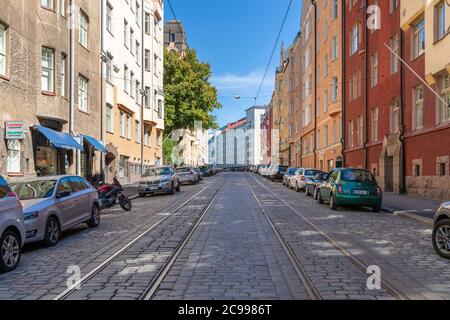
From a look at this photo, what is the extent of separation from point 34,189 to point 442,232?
8.02m

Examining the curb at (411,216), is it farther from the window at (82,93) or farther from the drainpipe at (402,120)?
the window at (82,93)

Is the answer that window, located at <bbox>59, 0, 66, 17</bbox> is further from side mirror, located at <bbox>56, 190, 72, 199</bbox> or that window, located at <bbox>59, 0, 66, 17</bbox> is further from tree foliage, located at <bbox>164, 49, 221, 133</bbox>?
tree foliage, located at <bbox>164, 49, 221, 133</bbox>

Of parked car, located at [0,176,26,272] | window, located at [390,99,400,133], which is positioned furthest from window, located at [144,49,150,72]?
parked car, located at [0,176,26,272]

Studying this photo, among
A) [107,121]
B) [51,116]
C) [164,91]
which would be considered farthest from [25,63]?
[164,91]

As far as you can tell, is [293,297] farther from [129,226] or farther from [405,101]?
[405,101]

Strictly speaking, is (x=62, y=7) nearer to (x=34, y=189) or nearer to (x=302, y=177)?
(x=34, y=189)

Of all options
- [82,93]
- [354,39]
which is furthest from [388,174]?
[82,93]

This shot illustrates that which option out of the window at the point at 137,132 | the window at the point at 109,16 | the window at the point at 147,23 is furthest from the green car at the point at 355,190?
the window at the point at 147,23

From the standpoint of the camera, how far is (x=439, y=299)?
5184 mm

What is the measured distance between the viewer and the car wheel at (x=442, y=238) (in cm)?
774

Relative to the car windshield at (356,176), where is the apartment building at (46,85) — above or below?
above

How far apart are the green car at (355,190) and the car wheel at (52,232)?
385 inches

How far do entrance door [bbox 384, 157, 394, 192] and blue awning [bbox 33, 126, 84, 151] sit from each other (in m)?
15.9

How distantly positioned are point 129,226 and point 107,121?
1855 centimetres
